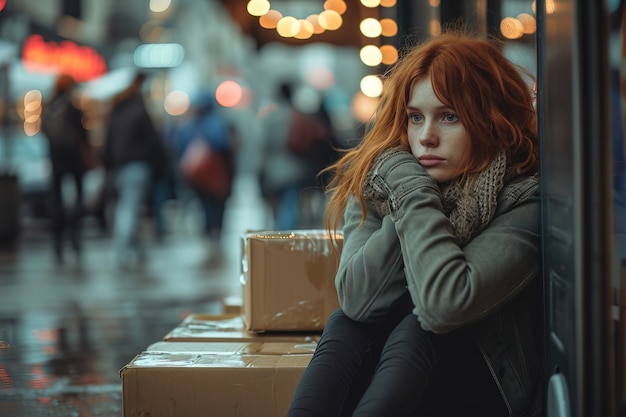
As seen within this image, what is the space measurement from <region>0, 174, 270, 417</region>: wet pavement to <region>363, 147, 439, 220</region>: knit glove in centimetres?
163

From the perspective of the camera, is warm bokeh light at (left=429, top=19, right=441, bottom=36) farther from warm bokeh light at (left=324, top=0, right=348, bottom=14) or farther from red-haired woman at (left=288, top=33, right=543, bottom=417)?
warm bokeh light at (left=324, top=0, right=348, bottom=14)

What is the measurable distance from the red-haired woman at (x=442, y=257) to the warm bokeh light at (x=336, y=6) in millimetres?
8753

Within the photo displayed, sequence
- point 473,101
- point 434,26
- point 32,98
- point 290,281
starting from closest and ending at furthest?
point 473,101 < point 290,281 < point 434,26 < point 32,98

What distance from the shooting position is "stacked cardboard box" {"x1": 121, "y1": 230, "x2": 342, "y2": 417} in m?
2.82

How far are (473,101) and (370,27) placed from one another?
28.3 feet

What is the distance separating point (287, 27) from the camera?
12609mm

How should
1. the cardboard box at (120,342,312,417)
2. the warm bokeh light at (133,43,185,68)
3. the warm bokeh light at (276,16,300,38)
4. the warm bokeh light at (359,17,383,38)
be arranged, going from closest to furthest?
1. the cardboard box at (120,342,312,417)
2. the warm bokeh light at (359,17,383,38)
3. the warm bokeh light at (276,16,300,38)
4. the warm bokeh light at (133,43,185,68)

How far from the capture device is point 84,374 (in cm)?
443

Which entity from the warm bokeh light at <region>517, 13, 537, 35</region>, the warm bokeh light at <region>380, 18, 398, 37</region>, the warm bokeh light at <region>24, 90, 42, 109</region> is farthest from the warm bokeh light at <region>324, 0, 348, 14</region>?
the warm bokeh light at <region>24, 90, 42, 109</region>

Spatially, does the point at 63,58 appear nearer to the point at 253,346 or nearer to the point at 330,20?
the point at 330,20

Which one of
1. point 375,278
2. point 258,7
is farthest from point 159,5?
point 375,278

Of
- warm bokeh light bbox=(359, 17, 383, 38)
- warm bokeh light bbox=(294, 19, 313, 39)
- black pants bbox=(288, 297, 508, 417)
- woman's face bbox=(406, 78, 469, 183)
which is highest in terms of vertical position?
warm bokeh light bbox=(294, 19, 313, 39)

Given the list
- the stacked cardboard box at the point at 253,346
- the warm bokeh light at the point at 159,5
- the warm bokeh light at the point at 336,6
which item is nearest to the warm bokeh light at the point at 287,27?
the warm bokeh light at the point at 336,6

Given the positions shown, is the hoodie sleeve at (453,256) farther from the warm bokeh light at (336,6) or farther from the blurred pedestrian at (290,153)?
the warm bokeh light at (336,6)
